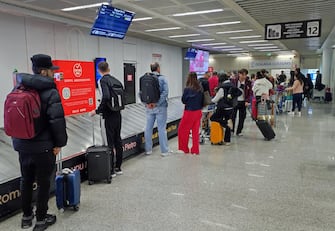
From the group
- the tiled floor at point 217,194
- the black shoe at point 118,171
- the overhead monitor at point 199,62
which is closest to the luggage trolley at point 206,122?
the tiled floor at point 217,194

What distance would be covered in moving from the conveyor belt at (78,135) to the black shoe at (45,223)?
0.62m

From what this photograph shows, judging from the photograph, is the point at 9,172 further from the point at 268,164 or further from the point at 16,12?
the point at 16,12

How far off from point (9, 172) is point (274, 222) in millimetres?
2814

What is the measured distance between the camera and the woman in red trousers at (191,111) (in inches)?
189

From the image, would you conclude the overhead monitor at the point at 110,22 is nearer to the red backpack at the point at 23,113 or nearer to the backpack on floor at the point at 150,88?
the backpack on floor at the point at 150,88

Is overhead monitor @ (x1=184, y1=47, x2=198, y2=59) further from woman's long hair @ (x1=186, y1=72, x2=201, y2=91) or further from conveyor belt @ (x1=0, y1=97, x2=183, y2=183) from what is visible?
woman's long hair @ (x1=186, y1=72, x2=201, y2=91)

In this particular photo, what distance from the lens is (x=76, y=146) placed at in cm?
426

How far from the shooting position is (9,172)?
3.18 m

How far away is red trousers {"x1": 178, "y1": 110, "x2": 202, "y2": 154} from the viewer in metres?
4.95

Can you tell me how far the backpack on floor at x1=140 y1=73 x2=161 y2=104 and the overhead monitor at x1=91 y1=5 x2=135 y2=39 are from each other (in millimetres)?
1384

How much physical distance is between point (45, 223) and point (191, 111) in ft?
9.68

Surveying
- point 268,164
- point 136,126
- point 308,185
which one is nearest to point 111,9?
point 136,126

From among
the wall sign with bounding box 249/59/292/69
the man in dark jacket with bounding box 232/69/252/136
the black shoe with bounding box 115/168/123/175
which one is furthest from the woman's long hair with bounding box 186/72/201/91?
the wall sign with bounding box 249/59/292/69

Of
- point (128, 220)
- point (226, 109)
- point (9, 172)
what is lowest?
point (128, 220)
